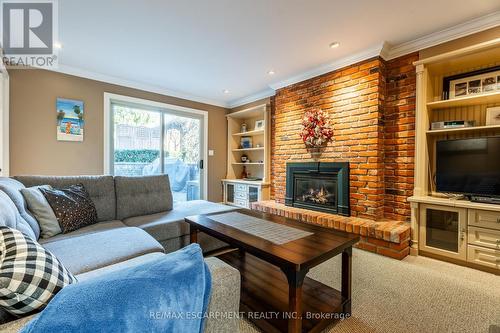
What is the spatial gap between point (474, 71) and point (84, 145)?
16.7 ft

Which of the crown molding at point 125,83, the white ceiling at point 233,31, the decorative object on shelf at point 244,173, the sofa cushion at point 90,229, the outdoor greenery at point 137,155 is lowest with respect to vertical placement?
the sofa cushion at point 90,229

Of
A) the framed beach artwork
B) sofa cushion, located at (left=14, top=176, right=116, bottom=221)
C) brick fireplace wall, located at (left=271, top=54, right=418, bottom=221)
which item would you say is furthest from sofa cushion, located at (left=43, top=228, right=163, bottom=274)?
brick fireplace wall, located at (left=271, top=54, right=418, bottom=221)

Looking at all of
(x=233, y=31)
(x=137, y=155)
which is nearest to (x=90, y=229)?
(x=137, y=155)

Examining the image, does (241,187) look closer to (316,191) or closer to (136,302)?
(316,191)

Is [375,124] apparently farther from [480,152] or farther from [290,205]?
[290,205]

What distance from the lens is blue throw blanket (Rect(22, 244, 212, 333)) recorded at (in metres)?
0.46

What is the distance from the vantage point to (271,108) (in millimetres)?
4348

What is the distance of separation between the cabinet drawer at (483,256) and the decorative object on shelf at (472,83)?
1.55 metres

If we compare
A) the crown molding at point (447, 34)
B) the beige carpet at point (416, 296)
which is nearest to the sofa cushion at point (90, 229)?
the beige carpet at point (416, 296)

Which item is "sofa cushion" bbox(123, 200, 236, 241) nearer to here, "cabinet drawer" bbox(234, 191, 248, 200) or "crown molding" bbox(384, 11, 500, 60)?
"cabinet drawer" bbox(234, 191, 248, 200)

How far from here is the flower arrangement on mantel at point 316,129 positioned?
3.21 m

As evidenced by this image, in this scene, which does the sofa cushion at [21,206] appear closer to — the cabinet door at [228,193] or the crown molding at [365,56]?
the crown molding at [365,56]

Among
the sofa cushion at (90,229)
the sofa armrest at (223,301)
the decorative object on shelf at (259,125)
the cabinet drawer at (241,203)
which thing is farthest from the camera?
the decorative object on shelf at (259,125)

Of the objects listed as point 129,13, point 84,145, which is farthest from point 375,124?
point 84,145
